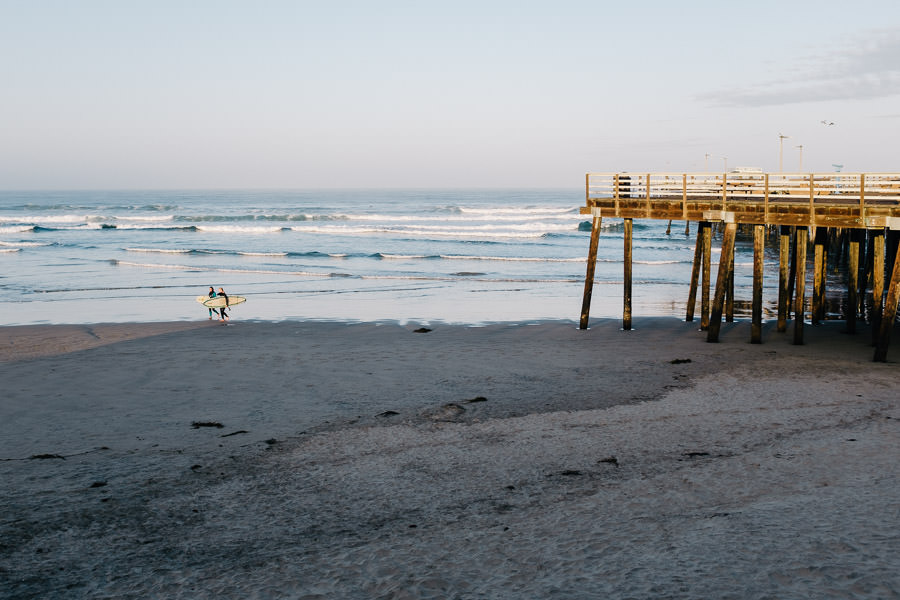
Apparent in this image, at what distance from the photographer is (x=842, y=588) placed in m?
6.49

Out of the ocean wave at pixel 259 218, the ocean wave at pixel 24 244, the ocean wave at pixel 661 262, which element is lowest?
the ocean wave at pixel 661 262

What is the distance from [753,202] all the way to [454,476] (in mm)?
12673

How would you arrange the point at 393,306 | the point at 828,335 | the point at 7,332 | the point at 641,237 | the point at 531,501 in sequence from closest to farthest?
1. the point at 531,501
2. the point at 828,335
3. the point at 7,332
4. the point at 393,306
5. the point at 641,237

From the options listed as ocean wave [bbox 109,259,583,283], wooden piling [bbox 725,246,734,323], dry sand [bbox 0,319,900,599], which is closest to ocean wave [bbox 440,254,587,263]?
ocean wave [bbox 109,259,583,283]

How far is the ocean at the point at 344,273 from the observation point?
2708 cm

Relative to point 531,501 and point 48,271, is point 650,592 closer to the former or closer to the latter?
point 531,501

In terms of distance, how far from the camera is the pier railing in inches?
650

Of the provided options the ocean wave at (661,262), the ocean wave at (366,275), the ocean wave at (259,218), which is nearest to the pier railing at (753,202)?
the ocean wave at (366,275)

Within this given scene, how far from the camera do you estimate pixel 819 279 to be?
2195 cm

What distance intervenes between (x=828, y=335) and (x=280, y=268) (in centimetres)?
3061

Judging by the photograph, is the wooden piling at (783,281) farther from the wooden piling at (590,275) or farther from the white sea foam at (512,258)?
the white sea foam at (512,258)

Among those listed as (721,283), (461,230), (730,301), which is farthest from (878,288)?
(461,230)

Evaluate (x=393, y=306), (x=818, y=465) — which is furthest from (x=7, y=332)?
(x=818, y=465)

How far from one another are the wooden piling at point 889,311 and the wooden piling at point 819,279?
534 cm
